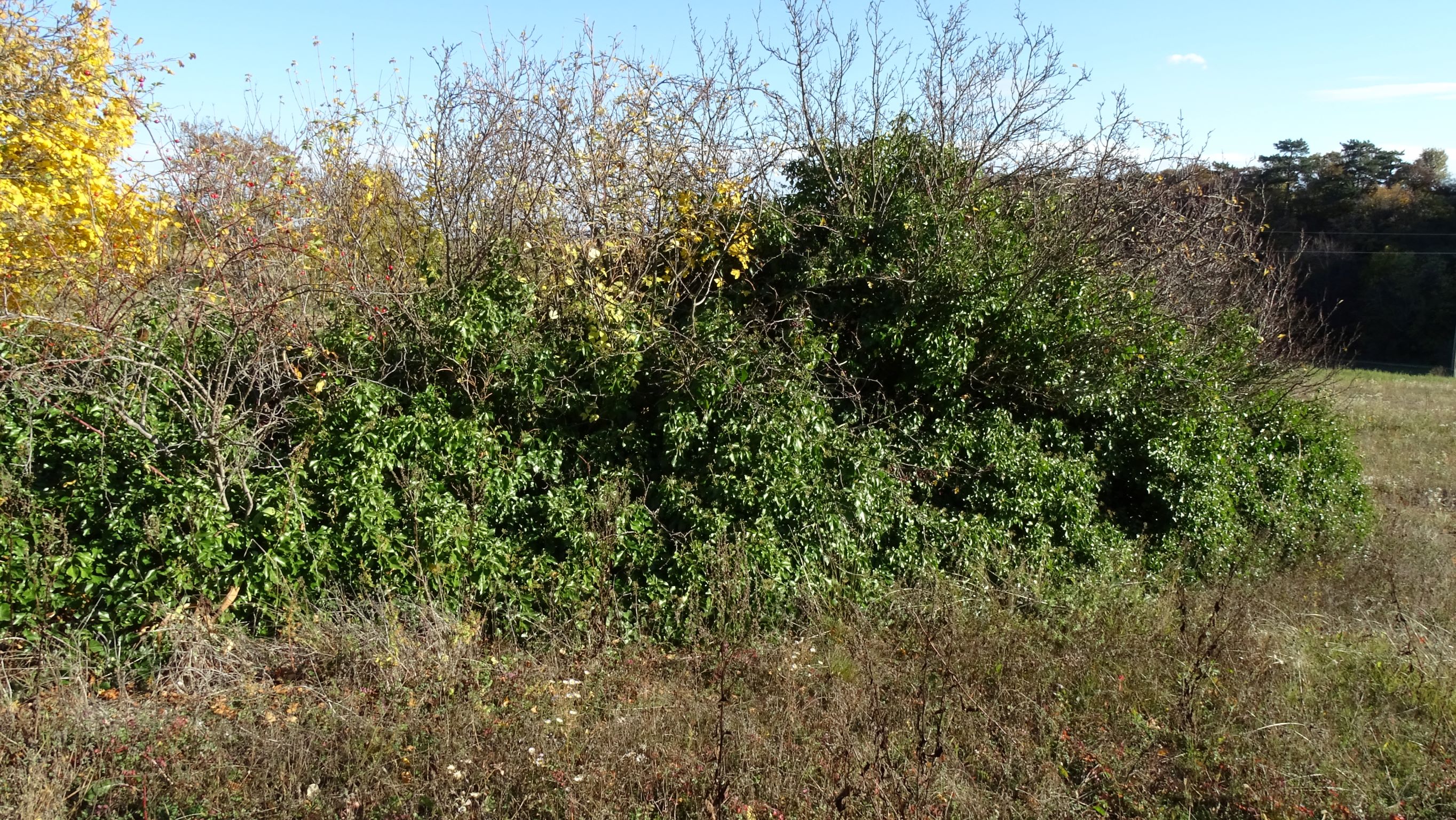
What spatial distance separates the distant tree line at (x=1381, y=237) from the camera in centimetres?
2941

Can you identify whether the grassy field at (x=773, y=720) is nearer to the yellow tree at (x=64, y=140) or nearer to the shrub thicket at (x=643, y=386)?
the shrub thicket at (x=643, y=386)

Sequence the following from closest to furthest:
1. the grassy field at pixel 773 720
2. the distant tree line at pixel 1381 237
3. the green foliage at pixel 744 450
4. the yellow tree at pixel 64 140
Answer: the grassy field at pixel 773 720, the green foliage at pixel 744 450, the yellow tree at pixel 64 140, the distant tree line at pixel 1381 237

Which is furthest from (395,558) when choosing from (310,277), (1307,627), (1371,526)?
(1371,526)

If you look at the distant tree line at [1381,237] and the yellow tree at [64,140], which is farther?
the distant tree line at [1381,237]

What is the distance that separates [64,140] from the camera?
855 centimetres

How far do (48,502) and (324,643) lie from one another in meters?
1.82

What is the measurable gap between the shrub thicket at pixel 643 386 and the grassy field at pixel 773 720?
16.8 inches

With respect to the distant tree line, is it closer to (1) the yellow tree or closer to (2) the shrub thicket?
(2) the shrub thicket

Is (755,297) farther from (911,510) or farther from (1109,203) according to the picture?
(1109,203)

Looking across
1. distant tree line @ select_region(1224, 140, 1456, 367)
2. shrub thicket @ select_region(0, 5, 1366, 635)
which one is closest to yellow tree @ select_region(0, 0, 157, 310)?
shrub thicket @ select_region(0, 5, 1366, 635)

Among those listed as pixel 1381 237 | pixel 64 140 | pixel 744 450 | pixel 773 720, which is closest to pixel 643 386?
pixel 744 450

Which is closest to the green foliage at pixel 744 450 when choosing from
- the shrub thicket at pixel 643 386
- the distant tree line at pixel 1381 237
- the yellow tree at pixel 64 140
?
the shrub thicket at pixel 643 386

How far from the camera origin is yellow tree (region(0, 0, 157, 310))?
772 cm

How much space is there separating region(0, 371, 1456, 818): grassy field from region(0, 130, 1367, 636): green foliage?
1.32 ft
